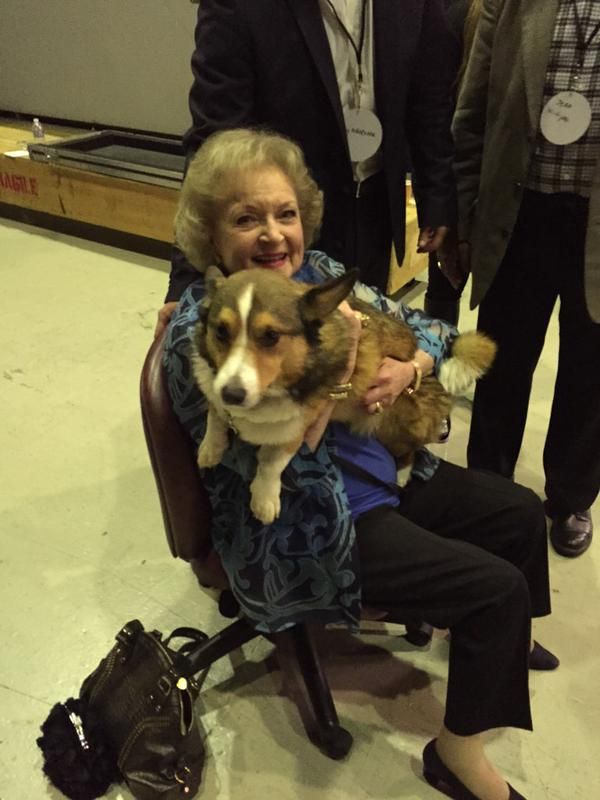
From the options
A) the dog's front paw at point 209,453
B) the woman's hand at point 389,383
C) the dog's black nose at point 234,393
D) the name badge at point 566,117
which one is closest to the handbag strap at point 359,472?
the woman's hand at point 389,383

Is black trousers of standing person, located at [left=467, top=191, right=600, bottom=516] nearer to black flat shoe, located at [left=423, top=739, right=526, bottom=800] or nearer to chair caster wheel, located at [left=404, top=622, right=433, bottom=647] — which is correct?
chair caster wheel, located at [left=404, top=622, right=433, bottom=647]

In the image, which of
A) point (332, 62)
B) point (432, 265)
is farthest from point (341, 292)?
point (432, 265)

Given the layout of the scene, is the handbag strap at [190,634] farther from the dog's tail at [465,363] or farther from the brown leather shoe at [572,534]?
the brown leather shoe at [572,534]

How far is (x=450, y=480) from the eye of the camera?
4.88 feet

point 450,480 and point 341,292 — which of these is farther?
point 450,480

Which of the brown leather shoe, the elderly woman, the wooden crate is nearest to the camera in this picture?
the elderly woman

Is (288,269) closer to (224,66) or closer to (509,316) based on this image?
(224,66)

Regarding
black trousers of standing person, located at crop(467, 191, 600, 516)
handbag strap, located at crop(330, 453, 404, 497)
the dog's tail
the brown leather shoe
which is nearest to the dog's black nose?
handbag strap, located at crop(330, 453, 404, 497)

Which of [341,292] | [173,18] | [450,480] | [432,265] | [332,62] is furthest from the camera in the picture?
[173,18]

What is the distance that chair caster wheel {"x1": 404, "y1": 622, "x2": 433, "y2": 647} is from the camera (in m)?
1.78

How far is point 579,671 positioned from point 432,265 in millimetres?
1562

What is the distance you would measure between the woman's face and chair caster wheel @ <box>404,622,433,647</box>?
103 centimetres

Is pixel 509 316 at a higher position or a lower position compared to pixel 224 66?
lower

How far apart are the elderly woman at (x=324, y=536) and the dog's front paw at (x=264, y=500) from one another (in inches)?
1.7
